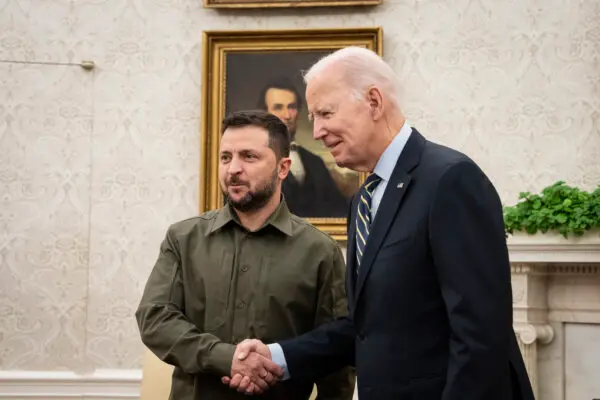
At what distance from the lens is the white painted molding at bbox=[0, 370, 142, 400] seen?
5.59 meters

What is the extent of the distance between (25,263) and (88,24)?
1.74m

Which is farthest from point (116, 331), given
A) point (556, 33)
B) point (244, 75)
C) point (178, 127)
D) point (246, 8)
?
point (556, 33)

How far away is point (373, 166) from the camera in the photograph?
92.0 inches

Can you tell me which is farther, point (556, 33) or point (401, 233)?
point (556, 33)

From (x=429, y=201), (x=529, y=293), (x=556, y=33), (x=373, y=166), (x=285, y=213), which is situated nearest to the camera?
(x=429, y=201)

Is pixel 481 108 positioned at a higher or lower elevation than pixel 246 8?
lower

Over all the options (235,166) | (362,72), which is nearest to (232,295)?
(235,166)

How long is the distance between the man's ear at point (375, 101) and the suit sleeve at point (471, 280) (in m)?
0.32

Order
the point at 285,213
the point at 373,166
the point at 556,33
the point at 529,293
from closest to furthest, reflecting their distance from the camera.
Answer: the point at 373,166 → the point at 285,213 → the point at 529,293 → the point at 556,33

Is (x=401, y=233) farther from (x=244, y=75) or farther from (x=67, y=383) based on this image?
(x=67, y=383)

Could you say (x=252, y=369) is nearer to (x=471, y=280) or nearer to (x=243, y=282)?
(x=243, y=282)

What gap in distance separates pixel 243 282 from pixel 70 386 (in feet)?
11.0

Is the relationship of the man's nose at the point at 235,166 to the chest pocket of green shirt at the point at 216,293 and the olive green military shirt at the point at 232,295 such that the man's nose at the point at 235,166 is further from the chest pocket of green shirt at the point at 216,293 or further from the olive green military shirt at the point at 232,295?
the chest pocket of green shirt at the point at 216,293

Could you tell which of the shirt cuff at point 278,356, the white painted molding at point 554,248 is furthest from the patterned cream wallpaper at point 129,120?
the shirt cuff at point 278,356
